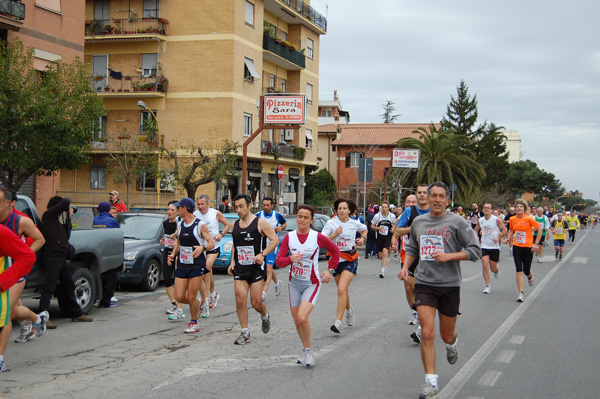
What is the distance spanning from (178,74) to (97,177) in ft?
27.2

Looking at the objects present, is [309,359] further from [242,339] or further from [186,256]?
[186,256]

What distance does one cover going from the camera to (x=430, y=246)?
613 cm

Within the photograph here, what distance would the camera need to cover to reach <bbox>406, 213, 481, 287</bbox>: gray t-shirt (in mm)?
6059

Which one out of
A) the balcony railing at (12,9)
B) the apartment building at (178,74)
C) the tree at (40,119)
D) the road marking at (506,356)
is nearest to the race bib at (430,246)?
the road marking at (506,356)

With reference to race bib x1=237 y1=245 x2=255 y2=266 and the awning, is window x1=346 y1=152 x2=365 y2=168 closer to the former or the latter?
the awning

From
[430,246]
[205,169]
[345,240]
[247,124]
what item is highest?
[247,124]

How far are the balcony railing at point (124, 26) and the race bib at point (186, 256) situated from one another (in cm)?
2964

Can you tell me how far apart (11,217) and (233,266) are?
272 cm

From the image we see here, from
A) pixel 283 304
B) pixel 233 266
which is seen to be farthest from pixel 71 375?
pixel 283 304

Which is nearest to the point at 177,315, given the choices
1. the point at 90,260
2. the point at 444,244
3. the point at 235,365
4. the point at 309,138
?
the point at 90,260

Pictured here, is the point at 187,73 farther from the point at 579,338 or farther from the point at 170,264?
the point at 579,338

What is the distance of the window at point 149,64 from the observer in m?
37.1

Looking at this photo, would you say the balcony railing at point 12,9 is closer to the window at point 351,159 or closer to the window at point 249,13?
the window at point 249,13

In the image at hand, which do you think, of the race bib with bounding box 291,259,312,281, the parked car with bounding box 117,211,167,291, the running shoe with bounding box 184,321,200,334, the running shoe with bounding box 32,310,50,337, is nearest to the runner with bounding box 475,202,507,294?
the parked car with bounding box 117,211,167,291
